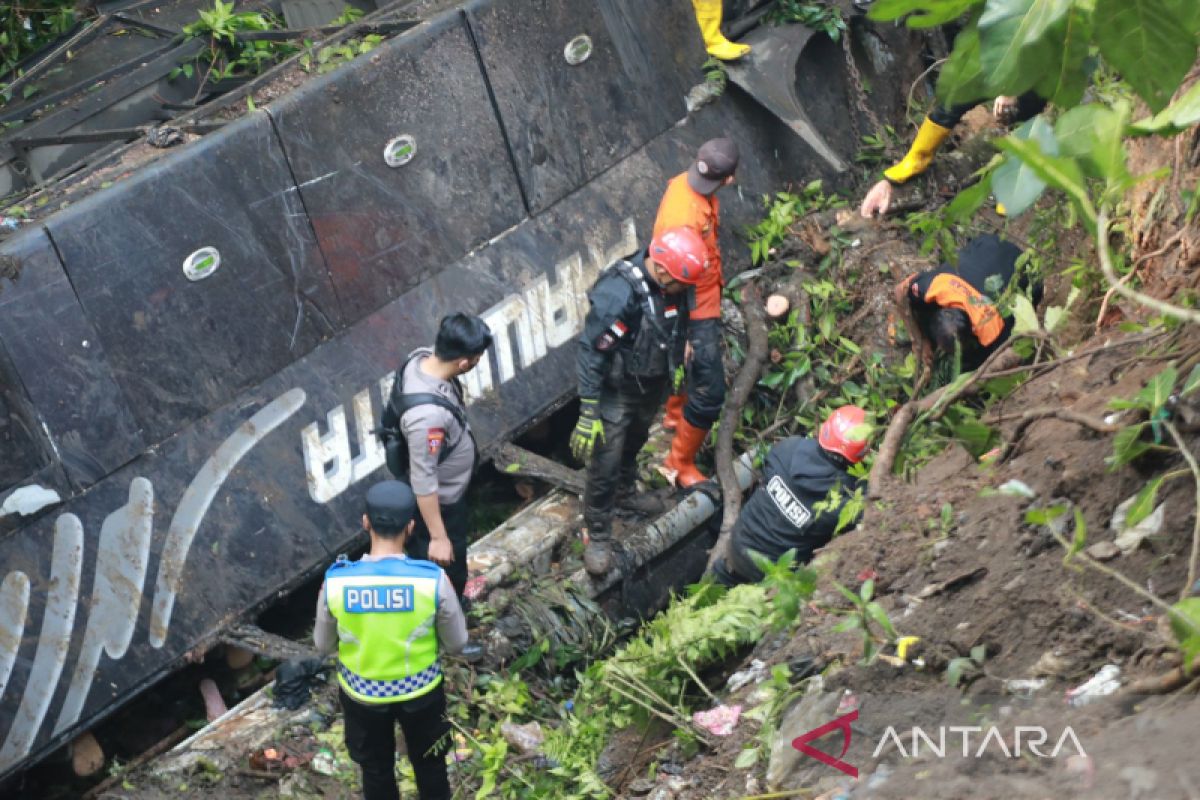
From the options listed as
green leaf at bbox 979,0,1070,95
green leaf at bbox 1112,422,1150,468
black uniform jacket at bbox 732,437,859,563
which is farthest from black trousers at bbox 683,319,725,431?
green leaf at bbox 979,0,1070,95

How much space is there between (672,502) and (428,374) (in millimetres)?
2049

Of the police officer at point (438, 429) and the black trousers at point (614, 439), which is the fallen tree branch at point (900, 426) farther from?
the black trousers at point (614, 439)

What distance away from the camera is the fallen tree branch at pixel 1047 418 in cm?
378

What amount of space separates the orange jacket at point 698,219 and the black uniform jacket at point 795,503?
3.49ft

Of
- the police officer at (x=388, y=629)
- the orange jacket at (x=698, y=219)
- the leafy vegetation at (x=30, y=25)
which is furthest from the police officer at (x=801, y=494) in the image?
the leafy vegetation at (x=30, y=25)

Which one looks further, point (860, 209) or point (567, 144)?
point (860, 209)

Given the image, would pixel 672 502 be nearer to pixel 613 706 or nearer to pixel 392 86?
pixel 613 706

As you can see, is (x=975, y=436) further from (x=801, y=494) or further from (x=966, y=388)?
(x=801, y=494)

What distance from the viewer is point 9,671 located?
5.77 m

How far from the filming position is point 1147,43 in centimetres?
262

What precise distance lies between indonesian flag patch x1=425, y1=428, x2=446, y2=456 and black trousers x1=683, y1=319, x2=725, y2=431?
1.70 meters

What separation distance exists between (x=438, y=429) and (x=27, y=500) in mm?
1857

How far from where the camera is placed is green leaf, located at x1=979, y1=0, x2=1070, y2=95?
103 inches

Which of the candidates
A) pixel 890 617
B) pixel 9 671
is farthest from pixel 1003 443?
pixel 9 671
